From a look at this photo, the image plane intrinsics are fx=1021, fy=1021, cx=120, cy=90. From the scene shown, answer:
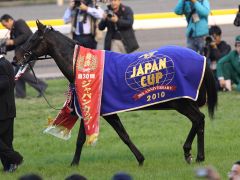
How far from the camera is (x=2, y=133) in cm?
1359

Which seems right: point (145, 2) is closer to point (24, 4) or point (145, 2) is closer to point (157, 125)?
point (24, 4)

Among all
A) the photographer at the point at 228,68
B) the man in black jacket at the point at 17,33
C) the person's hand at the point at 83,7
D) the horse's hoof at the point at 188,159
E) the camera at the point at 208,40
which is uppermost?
the horse's hoof at the point at 188,159

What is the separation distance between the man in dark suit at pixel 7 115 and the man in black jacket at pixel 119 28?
706 centimetres

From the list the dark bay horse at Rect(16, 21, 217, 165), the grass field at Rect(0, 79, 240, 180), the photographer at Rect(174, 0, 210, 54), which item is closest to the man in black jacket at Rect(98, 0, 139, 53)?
the photographer at Rect(174, 0, 210, 54)

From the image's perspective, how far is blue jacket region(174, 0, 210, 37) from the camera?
2041 centimetres

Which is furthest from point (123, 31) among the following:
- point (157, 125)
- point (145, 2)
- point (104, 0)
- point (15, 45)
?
point (145, 2)

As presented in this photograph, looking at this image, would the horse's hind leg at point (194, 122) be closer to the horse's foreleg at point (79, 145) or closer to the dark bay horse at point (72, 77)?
the dark bay horse at point (72, 77)

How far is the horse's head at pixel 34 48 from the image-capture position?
13844 millimetres

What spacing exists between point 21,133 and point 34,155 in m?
1.65

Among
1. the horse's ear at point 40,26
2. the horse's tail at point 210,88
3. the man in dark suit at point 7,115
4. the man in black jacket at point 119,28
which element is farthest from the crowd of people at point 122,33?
the man in dark suit at point 7,115

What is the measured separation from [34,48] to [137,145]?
97.0 inches

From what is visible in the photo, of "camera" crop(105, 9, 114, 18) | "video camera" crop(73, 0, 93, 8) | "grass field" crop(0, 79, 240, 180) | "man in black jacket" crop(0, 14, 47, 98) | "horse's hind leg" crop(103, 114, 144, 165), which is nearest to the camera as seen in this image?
"grass field" crop(0, 79, 240, 180)

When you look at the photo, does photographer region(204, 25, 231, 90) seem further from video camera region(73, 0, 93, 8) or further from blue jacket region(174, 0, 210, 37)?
video camera region(73, 0, 93, 8)

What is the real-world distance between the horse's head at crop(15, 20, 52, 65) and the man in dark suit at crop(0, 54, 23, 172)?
36cm
